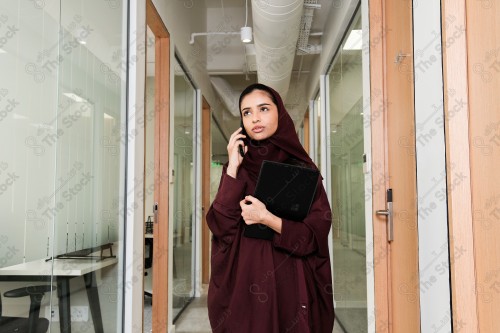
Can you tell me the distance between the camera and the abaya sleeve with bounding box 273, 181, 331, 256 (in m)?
1.16

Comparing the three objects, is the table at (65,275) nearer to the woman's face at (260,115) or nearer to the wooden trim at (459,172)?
the woman's face at (260,115)

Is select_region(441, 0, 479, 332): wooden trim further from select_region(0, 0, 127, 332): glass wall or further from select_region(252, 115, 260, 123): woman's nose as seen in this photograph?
select_region(0, 0, 127, 332): glass wall

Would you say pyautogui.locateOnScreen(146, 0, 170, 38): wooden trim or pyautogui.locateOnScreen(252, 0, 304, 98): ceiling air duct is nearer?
pyautogui.locateOnScreen(146, 0, 170, 38): wooden trim

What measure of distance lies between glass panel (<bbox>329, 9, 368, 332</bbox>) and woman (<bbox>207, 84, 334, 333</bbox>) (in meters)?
1.31

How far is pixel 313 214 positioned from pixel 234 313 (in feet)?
1.27

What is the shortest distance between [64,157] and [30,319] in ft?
1.99

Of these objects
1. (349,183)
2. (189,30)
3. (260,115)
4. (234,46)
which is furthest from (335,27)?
(260,115)

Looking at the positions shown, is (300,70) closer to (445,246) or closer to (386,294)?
(386,294)

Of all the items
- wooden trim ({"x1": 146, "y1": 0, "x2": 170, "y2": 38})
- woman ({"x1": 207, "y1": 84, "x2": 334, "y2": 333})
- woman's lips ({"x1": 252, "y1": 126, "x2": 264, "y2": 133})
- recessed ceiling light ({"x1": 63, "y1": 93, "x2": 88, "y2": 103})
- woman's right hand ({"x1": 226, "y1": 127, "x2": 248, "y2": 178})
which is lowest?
woman ({"x1": 207, "y1": 84, "x2": 334, "y2": 333})

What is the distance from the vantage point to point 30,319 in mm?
1282

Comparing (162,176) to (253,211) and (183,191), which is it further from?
(253,211)

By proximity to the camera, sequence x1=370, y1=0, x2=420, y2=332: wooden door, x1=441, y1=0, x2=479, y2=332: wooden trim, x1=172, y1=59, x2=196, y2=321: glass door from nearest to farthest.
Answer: x1=441, y1=0, x2=479, y2=332: wooden trim < x1=370, y1=0, x2=420, y2=332: wooden door < x1=172, y1=59, x2=196, y2=321: glass door

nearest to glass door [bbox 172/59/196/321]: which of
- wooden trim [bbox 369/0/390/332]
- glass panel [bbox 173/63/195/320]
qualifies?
glass panel [bbox 173/63/195/320]

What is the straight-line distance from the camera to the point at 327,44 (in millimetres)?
3756
